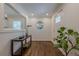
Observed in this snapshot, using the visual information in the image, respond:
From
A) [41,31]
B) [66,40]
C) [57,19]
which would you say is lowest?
[66,40]

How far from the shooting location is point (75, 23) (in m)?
2.53

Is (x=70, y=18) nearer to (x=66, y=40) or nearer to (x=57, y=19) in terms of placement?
(x=57, y=19)

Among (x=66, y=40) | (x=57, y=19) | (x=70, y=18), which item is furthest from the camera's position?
(x=57, y=19)

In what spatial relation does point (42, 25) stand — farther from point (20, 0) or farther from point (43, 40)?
point (20, 0)

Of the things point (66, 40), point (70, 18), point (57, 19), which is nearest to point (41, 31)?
point (57, 19)

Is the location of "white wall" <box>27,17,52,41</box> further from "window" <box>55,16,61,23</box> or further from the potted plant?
the potted plant

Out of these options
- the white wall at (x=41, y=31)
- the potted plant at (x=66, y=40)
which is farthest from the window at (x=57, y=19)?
the potted plant at (x=66, y=40)

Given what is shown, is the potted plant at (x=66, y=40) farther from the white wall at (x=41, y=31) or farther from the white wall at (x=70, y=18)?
the white wall at (x=41, y=31)

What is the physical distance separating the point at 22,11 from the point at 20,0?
260 centimetres

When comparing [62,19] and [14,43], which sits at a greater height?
[62,19]

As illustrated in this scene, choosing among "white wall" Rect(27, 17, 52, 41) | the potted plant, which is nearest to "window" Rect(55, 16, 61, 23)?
"white wall" Rect(27, 17, 52, 41)

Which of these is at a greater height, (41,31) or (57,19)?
(57,19)

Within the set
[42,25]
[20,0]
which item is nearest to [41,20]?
[42,25]

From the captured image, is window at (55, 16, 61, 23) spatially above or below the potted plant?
above
